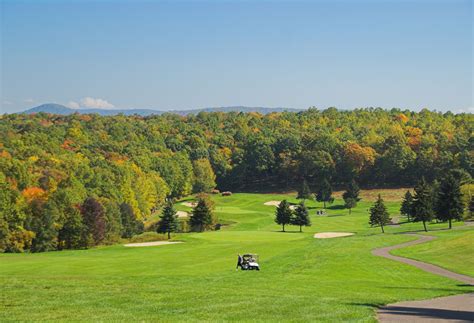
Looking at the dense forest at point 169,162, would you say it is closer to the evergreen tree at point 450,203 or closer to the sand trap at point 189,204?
the sand trap at point 189,204

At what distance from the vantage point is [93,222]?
65.2 metres

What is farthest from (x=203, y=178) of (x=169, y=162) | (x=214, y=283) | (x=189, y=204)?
(x=214, y=283)

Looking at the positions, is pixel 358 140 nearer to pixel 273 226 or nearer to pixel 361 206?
pixel 361 206

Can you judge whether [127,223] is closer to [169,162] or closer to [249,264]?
[249,264]

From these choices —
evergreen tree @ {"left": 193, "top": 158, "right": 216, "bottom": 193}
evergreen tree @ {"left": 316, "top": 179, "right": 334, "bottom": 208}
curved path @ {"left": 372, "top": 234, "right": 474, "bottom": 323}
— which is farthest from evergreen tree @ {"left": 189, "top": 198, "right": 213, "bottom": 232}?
evergreen tree @ {"left": 193, "top": 158, "right": 216, "bottom": 193}

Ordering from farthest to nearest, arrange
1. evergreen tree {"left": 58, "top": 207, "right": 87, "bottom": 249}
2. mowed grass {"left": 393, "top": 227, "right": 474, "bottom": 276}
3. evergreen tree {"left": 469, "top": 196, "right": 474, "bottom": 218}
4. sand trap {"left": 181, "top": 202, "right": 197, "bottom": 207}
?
1. sand trap {"left": 181, "top": 202, "right": 197, "bottom": 207}
2. evergreen tree {"left": 469, "top": 196, "right": 474, "bottom": 218}
3. evergreen tree {"left": 58, "top": 207, "right": 87, "bottom": 249}
4. mowed grass {"left": 393, "top": 227, "right": 474, "bottom": 276}

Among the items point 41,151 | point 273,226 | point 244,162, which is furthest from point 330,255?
point 244,162

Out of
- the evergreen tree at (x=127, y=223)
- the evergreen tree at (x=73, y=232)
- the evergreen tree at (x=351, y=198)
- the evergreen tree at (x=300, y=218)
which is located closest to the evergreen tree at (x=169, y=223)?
the evergreen tree at (x=127, y=223)

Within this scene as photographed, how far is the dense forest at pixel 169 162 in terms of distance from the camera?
218ft

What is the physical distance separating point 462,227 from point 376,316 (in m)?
49.1

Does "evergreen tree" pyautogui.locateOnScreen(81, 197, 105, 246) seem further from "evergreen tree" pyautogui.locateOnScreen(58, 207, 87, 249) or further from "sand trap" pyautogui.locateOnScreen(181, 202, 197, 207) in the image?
"sand trap" pyautogui.locateOnScreen(181, 202, 197, 207)

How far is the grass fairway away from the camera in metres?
18.9

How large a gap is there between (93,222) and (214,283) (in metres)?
38.6

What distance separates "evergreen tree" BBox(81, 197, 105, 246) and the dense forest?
12 cm
